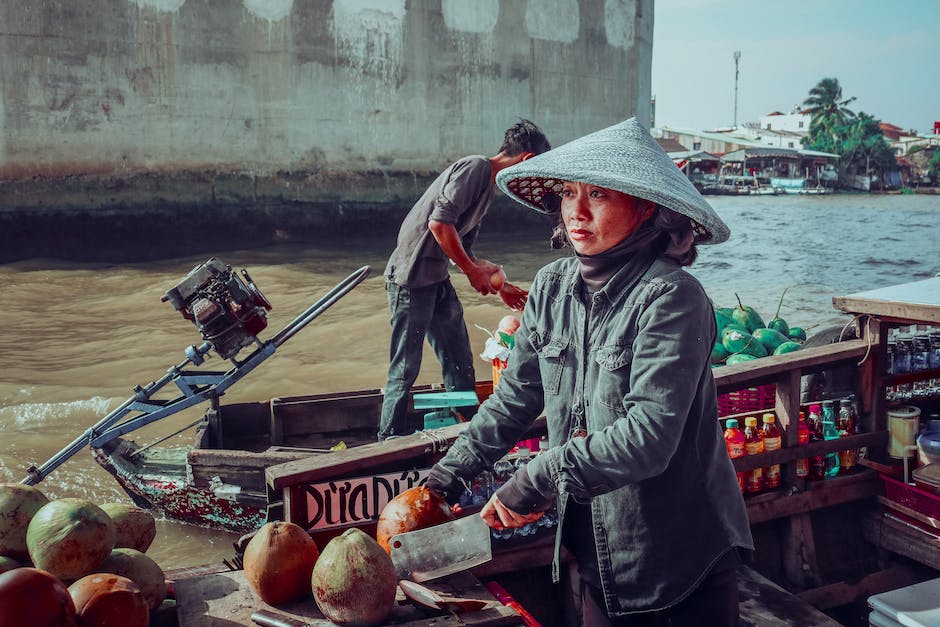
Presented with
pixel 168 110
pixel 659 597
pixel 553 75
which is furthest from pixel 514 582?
pixel 553 75

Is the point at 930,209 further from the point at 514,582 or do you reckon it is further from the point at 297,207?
the point at 514,582

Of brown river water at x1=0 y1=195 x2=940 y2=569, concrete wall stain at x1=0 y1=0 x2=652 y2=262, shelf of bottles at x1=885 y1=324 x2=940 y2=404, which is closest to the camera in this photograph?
shelf of bottles at x1=885 y1=324 x2=940 y2=404

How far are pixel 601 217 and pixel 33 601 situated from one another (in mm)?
1550

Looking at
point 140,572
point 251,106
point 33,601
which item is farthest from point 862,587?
point 251,106

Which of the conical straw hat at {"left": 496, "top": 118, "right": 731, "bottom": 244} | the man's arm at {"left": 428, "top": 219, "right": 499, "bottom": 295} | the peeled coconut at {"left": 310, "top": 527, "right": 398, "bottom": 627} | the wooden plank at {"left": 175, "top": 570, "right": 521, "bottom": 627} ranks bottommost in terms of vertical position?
the wooden plank at {"left": 175, "top": 570, "right": 521, "bottom": 627}

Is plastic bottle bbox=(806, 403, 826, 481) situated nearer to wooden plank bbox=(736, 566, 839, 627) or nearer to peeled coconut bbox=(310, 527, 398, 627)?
wooden plank bbox=(736, 566, 839, 627)

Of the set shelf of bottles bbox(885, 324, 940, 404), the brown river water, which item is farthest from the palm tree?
shelf of bottles bbox(885, 324, 940, 404)

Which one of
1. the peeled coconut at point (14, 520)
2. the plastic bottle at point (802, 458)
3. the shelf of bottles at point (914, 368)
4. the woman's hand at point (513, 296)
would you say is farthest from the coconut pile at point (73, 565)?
the shelf of bottles at point (914, 368)

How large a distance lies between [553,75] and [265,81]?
707cm

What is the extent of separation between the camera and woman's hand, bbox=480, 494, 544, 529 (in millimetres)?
1980

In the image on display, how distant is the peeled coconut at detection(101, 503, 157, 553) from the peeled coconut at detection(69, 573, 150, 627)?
1.45 feet

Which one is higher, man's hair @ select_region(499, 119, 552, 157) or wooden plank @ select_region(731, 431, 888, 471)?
man's hair @ select_region(499, 119, 552, 157)

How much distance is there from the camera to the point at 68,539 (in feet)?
7.29

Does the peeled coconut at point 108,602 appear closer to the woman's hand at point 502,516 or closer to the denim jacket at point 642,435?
the woman's hand at point 502,516
